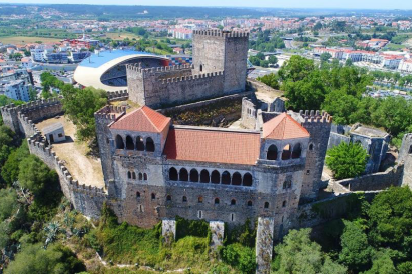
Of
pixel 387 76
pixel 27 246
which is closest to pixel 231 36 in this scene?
pixel 27 246

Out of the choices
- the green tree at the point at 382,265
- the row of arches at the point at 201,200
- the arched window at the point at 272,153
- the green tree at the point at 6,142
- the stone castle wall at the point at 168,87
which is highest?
the stone castle wall at the point at 168,87

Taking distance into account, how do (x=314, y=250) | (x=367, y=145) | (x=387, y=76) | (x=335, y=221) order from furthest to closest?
(x=387, y=76) < (x=367, y=145) < (x=335, y=221) < (x=314, y=250)

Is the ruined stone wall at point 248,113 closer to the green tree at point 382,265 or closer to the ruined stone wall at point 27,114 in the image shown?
the green tree at point 382,265

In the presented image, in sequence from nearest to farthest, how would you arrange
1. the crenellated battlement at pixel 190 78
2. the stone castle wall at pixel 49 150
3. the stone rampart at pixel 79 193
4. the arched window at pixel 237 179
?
the arched window at pixel 237 179 → the stone rampart at pixel 79 193 → the stone castle wall at pixel 49 150 → the crenellated battlement at pixel 190 78

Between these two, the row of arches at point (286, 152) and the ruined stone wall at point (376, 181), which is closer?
the row of arches at point (286, 152)

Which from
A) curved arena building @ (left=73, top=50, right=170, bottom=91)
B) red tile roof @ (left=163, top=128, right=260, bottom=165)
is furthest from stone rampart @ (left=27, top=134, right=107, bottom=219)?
curved arena building @ (left=73, top=50, right=170, bottom=91)

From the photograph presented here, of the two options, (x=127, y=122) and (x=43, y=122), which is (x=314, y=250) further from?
(x=43, y=122)

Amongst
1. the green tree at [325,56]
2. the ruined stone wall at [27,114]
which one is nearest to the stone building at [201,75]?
the ruined stone wall at [27,114]

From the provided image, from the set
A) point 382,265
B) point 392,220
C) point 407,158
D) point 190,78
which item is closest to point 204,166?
point 382,265
